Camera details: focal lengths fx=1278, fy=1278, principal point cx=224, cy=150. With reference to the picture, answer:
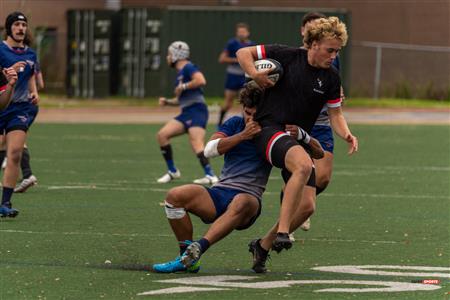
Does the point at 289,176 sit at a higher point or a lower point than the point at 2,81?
lower

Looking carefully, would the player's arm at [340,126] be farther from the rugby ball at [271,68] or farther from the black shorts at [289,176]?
the rugby ball at [271,68]

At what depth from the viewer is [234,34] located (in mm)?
39562

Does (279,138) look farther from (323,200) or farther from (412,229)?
(323,200)

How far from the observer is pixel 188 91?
682 inches

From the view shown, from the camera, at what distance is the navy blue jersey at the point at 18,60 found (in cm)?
1312

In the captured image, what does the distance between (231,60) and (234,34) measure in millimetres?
13395

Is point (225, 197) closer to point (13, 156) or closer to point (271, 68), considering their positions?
point (271, 68)

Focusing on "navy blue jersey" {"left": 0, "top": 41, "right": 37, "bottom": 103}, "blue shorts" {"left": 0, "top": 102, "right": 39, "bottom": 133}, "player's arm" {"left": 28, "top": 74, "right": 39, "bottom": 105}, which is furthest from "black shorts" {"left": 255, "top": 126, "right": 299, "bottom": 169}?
"player's arm" {"left": 28, "top": 74, "right": 39, "bottom": 105}

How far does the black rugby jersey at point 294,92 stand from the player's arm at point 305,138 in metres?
0.08

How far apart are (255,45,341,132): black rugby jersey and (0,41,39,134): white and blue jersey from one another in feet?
13.7

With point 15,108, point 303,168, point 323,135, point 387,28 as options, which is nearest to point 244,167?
point 303,168

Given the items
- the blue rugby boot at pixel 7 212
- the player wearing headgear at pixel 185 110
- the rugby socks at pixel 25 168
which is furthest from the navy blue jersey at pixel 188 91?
the blue rugby boot at pixel 7 212

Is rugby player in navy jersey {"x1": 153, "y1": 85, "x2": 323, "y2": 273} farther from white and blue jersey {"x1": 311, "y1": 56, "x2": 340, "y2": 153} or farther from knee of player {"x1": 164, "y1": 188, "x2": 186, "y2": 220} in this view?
white and blue jersey {"x1": 311, "y1": 56, "x2": 340, "y2": 153}

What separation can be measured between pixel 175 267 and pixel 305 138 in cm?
140
